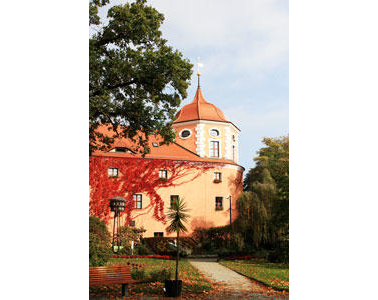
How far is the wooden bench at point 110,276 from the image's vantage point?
7.90 metres

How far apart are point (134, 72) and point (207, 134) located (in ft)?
57.0

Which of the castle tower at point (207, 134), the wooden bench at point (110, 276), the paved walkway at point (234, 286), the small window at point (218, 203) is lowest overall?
the paved walkway at point (234, 286)

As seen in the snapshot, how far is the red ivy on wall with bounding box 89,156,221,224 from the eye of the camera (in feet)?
80.2

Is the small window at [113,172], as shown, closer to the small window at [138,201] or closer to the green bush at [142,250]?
the small window at [138,201]

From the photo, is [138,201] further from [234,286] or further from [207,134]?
[234,286]

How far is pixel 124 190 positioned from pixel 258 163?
49.8 ft

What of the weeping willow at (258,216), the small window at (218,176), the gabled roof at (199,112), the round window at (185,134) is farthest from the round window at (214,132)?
the weeping willow at (258,216)

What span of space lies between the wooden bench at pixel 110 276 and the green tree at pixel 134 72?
470 cm
